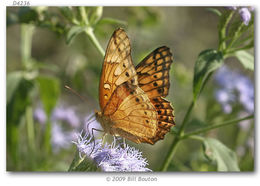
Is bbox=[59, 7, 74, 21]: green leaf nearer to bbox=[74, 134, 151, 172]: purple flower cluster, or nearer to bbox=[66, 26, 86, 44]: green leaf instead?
bbox=[66, 26, 86, 44]: green leaf

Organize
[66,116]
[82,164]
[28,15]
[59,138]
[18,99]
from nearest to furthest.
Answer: [82,164] < [28,15] < [18,99] < [59,138] < [66,116]

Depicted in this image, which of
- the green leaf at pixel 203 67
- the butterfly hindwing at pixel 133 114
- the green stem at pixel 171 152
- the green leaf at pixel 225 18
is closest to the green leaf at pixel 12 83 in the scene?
the butterfly hindwing at pixel 133 114

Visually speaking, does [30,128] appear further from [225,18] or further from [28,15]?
[225,18]

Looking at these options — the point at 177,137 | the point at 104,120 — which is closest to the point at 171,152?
the point at 177,137

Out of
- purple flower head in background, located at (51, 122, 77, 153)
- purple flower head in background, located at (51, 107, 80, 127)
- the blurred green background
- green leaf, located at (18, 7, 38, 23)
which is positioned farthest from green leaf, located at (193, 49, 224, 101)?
purple flower head in background, located at (51, 107, 80, 127)

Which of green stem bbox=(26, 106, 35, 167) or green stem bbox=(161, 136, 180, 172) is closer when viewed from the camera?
green stem bbox=(161, 136, 180, 172)
